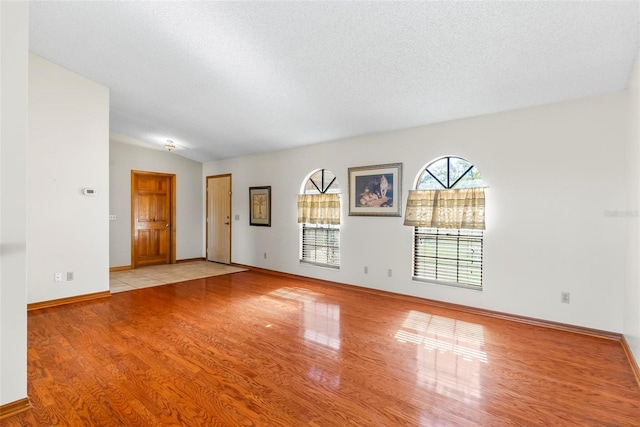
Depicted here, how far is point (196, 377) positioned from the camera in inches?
95.2

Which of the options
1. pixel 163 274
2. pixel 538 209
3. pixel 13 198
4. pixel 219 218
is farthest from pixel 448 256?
pixel 219 218

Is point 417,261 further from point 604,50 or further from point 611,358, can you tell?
point 604,50

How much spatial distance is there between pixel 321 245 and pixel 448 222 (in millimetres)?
2403

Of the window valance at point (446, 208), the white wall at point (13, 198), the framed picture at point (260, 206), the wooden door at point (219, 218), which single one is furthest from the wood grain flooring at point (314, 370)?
the wooden door at point (219, 218)

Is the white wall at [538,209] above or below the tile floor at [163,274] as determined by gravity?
above

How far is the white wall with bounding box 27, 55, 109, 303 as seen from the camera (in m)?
4.09

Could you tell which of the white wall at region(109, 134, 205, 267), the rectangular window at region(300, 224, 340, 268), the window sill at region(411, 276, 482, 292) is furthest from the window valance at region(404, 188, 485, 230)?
the white wall at region(109, 134, 205, 267)

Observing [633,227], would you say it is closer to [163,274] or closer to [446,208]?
[446,208]

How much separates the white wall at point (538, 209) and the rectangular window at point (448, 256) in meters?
0.13

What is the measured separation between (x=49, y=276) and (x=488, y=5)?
5.67 m

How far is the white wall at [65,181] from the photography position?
4.09 meters

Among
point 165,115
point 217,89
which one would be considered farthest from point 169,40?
point 165,115

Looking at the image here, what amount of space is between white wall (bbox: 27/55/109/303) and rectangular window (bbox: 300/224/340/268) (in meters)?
3.21

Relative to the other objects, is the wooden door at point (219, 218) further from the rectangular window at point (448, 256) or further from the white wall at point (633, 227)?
the white wall at point (633, 227)
